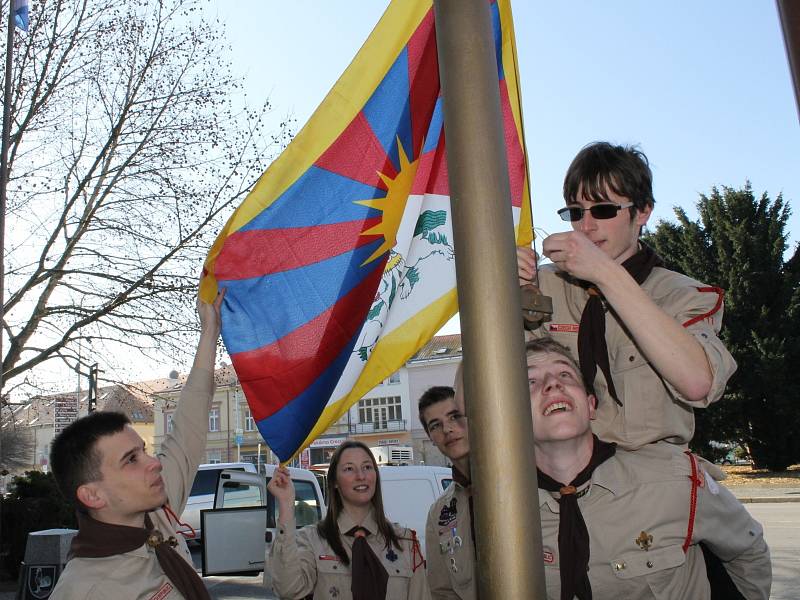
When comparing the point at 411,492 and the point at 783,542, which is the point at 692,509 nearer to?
the point at 411,492

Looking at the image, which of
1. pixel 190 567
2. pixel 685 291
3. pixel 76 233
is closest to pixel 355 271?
pixel 190 567

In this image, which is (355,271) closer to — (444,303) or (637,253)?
(444,303)

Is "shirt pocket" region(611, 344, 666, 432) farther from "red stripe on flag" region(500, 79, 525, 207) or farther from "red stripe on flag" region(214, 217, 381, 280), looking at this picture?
"red stripe on flag" region(214, 217, 381, 280)

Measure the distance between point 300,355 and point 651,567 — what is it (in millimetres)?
1849

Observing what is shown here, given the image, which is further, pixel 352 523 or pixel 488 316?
pixel 352 523

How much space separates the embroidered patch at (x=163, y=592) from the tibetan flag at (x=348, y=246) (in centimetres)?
75

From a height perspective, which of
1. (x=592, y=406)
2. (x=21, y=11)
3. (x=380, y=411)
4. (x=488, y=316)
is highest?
(x=21, y=11)

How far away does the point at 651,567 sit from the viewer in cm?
195

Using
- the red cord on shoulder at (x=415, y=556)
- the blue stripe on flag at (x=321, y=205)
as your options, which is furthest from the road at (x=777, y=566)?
the blue stripe on flag at (x=321, y=205)

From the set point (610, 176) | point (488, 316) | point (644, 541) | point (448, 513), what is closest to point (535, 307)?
point (488, 316)

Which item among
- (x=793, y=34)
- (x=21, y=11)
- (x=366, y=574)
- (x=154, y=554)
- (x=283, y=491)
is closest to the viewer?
(x=793, y=34)

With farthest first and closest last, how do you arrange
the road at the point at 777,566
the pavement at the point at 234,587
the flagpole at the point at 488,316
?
the pavement at the point at 234,587 → the road at the point at 777,566 → the flagpole at the point at 488,316

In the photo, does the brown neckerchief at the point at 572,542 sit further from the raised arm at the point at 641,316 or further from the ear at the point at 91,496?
the ear at the point at 91,496

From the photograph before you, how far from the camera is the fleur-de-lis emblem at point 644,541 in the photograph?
1.97 metres
